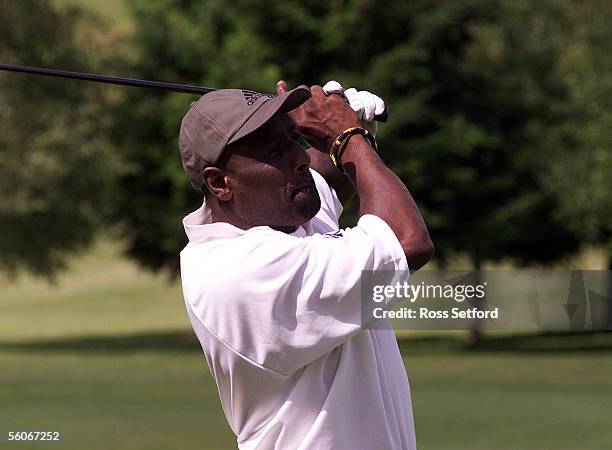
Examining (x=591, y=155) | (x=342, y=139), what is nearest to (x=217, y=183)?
(x=342, y=139)

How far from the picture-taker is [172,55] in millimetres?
37250

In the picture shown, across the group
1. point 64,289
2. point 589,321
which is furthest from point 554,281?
point 64,289

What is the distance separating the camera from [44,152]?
3578cm

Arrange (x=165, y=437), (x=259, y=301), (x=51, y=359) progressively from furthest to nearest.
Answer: (x=51, y=359) → (x=165, y=437) → (x=259, y=301)

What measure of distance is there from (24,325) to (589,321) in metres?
49.4

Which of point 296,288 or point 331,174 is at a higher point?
point 331,174

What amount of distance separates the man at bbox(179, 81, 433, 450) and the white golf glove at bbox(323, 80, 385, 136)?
0.12 feet

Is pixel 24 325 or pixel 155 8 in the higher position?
pixel 155 8

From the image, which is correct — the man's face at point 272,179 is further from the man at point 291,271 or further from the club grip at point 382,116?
the club grip at point 382,116

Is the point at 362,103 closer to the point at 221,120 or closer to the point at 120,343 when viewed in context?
the point at 221,120

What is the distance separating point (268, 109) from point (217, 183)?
10.4 inches

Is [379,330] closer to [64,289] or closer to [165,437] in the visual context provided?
[165,437]

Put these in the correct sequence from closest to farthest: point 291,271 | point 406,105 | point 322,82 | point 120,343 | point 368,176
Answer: point 291,271 < point 368,176 < point 406,105 < point 322,82 < point 120,343

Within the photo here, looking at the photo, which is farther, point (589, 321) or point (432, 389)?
point (432, 389)
